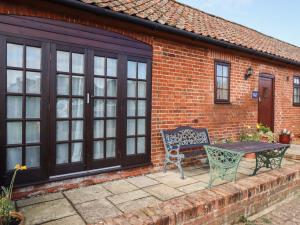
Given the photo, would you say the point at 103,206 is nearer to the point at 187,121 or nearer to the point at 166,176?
the point at 166,176

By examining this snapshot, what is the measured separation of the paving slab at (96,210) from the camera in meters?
2.97

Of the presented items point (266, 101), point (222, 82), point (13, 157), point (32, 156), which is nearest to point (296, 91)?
point (266, 101)

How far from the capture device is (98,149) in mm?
4320

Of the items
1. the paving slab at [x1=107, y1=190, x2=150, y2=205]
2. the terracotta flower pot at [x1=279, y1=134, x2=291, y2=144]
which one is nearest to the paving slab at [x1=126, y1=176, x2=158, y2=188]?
the paving slab at [x1=107, y1=190, x2=150, y2=205]

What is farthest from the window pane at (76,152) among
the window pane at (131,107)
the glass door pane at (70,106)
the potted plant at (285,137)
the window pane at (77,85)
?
the potted plant at (285,137)

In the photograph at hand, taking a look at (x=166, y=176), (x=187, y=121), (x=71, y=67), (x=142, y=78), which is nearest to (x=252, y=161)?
(x=187, y=121)

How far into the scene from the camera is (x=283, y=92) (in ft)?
28.6

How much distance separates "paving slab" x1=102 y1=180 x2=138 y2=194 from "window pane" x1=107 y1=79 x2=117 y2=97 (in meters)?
1.56

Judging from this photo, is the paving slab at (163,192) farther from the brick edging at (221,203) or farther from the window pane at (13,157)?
the window pane at (13,157)

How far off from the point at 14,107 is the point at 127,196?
6.90 ft

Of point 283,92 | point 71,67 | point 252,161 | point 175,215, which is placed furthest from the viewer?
point 283,92

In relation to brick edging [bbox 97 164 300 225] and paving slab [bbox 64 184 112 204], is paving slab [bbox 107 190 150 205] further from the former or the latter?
brick edging [bbox 97 164 300 225]

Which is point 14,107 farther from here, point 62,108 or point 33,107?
point 62,108

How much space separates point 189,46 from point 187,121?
5.62ft
